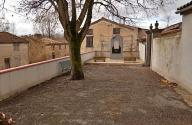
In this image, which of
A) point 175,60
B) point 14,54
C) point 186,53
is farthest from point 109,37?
point 186,53

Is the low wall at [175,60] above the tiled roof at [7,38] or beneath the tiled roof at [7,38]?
beneath

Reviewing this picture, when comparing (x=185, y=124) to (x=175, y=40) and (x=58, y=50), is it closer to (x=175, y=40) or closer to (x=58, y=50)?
(x=175, y=40)

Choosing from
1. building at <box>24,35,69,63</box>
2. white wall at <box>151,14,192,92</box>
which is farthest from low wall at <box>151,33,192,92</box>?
building at <box>24,35,69,63</box>

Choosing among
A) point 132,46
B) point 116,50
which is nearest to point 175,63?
point 116,50

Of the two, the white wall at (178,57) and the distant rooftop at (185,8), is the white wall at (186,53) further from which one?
the distant rooftop at (185,8)

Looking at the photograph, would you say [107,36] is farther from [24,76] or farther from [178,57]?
[24,76]

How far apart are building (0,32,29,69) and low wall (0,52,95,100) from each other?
2538 centimetres

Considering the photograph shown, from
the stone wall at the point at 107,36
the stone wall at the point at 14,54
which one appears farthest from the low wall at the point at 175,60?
the stone wall at the point at 14,54

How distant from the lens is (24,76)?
1123 centimetres

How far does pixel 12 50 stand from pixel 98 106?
35651 mm

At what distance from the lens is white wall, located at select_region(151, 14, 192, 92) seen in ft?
36.1

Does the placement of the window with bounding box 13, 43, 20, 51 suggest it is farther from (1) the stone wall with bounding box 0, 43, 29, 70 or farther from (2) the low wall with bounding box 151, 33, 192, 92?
(2) the low wall with bounding box 151, 33, 192, 92

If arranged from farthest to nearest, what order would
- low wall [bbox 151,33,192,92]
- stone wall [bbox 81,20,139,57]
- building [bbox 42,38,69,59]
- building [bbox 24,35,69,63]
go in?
building [bbox 42,38,69,59], building [bbox 24,35,69,63], stone wall [bbox 81,20,139,57], low wall [bbox 151,33,192,92]

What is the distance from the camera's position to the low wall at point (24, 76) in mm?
9462
